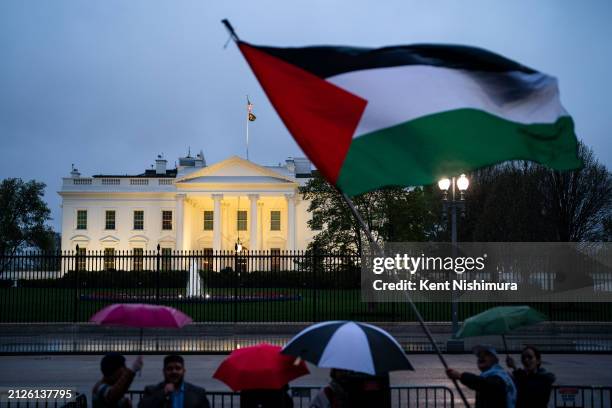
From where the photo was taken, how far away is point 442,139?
5668 mm

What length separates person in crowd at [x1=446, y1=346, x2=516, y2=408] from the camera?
19.4 ft

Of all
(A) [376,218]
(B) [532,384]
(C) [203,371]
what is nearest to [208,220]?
(A) [376,218]

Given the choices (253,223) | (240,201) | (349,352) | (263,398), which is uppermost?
(240,201)

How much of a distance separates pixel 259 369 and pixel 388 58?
2.71 m

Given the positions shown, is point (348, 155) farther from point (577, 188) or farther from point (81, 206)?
point (81, 206)

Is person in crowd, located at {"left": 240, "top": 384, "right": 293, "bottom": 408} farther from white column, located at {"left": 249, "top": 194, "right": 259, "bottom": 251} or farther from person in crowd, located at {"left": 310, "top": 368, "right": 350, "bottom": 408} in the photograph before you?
white column, located at {"left": 249, "top": 194, "right": 259, "bottom": 251}

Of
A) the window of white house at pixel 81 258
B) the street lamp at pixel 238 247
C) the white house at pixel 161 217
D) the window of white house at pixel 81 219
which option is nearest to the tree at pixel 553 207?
the street lamp at pixel 238 247

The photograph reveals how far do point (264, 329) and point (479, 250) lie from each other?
51.5 ft

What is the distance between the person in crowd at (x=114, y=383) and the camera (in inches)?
214

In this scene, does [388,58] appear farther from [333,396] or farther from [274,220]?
[274,220]

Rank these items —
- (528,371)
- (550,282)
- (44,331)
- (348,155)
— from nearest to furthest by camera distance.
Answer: (348,155) → (528,371) → (44,331) → (550,282)

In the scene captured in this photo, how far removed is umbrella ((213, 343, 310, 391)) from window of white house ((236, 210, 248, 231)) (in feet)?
201

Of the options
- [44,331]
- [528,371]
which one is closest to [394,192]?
[44,331]

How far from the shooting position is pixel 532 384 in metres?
6.48
